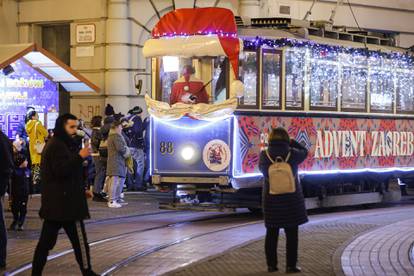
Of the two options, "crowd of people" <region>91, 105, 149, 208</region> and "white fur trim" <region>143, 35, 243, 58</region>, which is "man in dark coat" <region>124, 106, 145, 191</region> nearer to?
"crowd of people" <region>91, 105, 149, 208</region>

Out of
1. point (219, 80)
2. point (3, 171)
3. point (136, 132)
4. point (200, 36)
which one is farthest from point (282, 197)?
point (136, 132)

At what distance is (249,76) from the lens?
16938 mm

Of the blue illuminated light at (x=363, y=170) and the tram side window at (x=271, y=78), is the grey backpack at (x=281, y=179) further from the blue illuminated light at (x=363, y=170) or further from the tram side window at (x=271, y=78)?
the blue illuminated light at (x=363, y=170)

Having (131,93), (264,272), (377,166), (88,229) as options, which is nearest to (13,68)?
(131,93)

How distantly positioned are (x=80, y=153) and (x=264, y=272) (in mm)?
2684

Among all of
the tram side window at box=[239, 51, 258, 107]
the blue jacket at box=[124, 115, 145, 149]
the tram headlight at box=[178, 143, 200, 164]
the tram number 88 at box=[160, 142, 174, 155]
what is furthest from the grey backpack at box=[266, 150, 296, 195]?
the blue jacket at box=[124, 115, 145, 149]

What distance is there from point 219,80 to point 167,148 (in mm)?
1519

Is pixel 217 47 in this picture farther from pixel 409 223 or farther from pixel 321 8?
pixel 321 8

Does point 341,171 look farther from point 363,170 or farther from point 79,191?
point 79,191

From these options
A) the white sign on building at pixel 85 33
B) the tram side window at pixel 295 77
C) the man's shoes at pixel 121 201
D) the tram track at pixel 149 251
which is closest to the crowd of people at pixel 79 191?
the tram track at pixel 149 251

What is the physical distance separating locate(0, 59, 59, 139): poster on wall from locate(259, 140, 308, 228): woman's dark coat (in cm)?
1078

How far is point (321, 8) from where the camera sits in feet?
94.8

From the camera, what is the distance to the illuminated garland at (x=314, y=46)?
669 inches

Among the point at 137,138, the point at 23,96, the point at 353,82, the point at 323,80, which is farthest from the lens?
the point at 137,138
